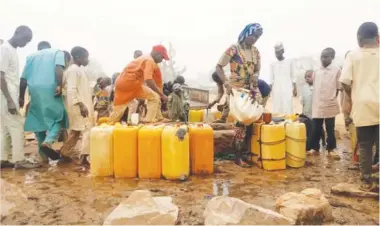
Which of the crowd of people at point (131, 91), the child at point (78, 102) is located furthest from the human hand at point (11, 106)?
the child at point (78, 102)

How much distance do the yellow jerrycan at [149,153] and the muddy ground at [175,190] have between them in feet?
0.44

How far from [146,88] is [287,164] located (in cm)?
260

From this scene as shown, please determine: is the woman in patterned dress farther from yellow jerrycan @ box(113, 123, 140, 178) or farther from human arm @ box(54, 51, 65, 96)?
human arm @ box(54, 51, 65, 96)

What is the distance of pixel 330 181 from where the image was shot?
4.05 metres

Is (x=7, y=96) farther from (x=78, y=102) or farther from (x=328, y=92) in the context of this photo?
(x=328, y=92)

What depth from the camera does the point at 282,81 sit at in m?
7.71

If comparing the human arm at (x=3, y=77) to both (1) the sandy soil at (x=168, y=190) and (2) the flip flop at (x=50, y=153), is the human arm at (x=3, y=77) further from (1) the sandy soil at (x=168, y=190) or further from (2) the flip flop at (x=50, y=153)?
(1) the sandy soil at (x=168, y=190)

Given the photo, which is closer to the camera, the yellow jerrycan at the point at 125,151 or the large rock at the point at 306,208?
the large rock at the point at 306,208

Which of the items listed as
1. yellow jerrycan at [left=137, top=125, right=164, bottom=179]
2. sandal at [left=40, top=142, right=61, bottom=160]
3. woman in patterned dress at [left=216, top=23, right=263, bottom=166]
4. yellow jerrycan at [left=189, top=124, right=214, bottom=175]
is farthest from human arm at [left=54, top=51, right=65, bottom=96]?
woman in patterned dress at [left=216, top=23, right=263, bottom=166]

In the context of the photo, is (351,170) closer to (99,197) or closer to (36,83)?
(99,197)

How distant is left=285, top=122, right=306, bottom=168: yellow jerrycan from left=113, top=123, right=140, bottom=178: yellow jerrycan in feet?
6.61

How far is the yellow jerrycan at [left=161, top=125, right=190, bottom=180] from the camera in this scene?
403 centimetres

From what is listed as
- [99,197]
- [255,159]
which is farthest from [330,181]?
[99,197]

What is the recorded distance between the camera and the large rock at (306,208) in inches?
103
